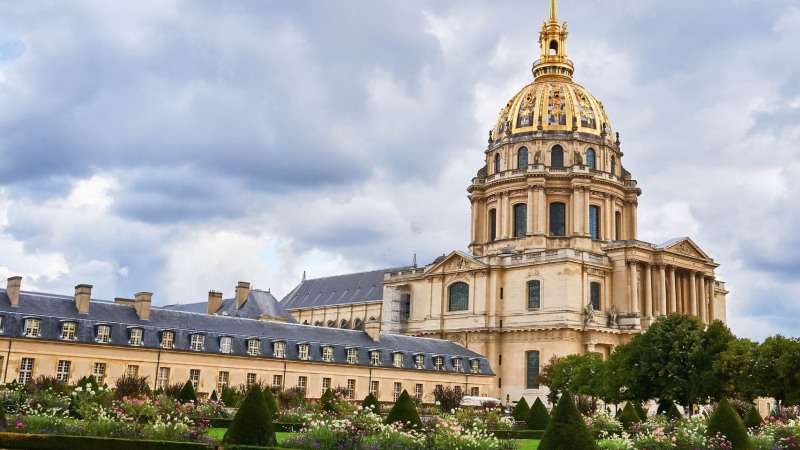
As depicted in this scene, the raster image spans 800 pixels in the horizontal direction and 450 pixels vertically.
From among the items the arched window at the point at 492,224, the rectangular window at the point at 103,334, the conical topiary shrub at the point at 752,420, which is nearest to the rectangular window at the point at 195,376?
the rectangular window at the point at 103,334

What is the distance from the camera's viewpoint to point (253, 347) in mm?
53594

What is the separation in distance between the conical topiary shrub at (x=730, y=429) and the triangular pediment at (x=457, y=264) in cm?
5081

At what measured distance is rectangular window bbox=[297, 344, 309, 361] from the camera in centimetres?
5550

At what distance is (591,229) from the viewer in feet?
260

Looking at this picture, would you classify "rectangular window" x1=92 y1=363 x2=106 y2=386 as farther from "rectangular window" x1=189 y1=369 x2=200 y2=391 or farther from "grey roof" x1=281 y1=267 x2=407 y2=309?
"grey roof" x1=281 y1=267 x2=407 y2=309

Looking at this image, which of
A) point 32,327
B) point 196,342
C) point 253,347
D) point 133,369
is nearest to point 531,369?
point 253,347

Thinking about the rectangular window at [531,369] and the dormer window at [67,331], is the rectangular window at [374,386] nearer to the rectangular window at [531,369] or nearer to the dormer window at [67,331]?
the rectangular window at [531,369]

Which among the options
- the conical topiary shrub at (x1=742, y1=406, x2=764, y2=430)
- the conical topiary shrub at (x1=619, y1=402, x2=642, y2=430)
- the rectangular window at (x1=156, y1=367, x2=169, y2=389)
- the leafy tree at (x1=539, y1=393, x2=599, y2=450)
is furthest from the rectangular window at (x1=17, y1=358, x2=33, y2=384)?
the conical topiary shrub at (x1=742, y1=406, x2=764, y2=430)

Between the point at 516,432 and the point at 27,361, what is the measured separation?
26.3 m

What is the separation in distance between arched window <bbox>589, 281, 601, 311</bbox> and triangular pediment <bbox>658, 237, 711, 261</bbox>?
21.9ft

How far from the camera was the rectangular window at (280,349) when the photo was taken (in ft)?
178

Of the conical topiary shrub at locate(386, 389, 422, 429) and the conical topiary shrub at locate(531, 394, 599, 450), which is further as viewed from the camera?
the conical topiary shrub at locate(386, 389, 422, 429)

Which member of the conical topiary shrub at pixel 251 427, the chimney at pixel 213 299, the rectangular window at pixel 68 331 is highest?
the chimney at pixel 213 299

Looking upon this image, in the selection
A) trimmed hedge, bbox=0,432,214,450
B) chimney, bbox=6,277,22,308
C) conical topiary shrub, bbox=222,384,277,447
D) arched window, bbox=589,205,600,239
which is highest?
arched window, bbox=589,205,600,239
